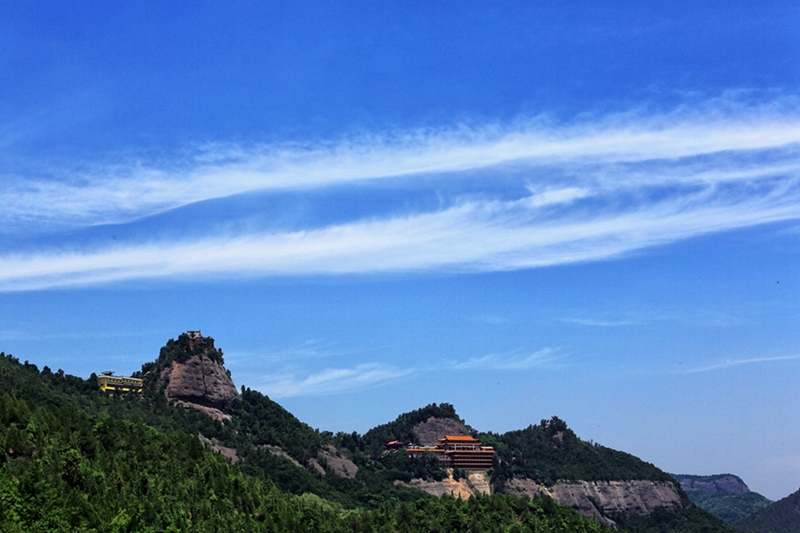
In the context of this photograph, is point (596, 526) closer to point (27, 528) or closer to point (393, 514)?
point (393, 514)

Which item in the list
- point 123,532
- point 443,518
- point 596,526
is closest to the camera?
point 123,532

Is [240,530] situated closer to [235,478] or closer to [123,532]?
[235,478]

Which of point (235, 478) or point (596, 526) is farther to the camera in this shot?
point (596, 526)

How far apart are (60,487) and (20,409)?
2015 centimetres

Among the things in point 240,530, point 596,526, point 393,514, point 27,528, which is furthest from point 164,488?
point 596,526

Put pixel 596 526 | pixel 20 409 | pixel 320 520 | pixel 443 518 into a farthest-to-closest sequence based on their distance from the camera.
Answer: pixel 596 526, pixel 443 518, pixel 320 520, pixel 20 409

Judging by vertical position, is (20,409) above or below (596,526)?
above

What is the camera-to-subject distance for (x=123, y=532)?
322 ft

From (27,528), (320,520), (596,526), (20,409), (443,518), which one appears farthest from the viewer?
(596,526)

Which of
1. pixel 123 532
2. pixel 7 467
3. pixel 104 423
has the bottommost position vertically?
pixel 123 532

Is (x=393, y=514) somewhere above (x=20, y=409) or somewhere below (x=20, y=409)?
below

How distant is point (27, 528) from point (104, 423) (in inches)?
1482

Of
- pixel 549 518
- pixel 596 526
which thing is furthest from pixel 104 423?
pixel 596 526

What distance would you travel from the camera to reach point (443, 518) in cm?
15825
